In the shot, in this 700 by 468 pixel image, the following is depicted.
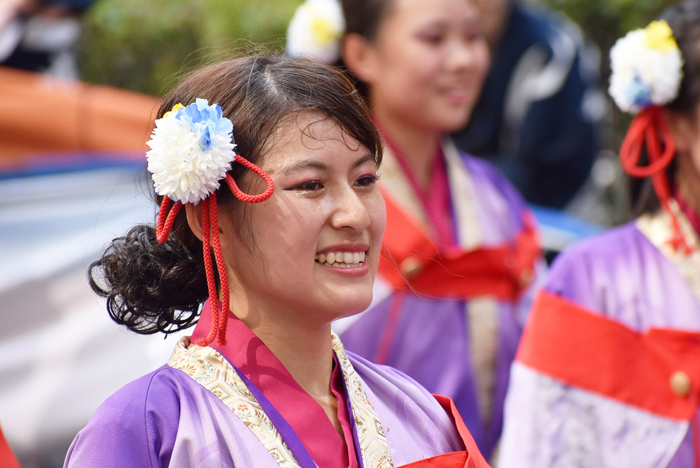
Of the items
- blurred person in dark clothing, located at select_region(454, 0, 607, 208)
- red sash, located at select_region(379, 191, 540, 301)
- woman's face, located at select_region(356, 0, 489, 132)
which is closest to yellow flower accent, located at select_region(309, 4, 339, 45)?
woman's face, located at select_region(356, 0, 489, 132)

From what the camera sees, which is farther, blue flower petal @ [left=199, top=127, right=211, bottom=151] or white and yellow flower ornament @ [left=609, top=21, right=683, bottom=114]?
white and yellow flower ornament @ [left=609, top=21, right=683, bottom=114]

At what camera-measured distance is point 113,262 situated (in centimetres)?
153

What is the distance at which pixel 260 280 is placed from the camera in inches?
56.5

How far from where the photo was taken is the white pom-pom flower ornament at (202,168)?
1.36 m

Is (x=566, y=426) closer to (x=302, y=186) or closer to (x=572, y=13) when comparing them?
(x=302, y=186)

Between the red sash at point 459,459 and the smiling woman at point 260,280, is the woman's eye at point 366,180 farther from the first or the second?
the red sash at point 459,459

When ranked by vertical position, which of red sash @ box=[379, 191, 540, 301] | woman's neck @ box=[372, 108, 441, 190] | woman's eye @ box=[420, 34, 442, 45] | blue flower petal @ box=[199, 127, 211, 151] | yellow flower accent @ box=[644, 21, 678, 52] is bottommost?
red sash @ box=[379, 191, 540, 301]

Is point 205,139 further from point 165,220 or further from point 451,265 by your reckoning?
point 451,265

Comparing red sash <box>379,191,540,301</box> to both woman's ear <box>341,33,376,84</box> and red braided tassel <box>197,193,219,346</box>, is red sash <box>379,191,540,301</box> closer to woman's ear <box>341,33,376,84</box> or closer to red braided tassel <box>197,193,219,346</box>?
woman's ear <box>341,33,376,84</box>

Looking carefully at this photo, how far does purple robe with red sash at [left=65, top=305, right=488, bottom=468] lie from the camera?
126 centimetres

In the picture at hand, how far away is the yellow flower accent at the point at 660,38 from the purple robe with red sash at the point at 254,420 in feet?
4.36

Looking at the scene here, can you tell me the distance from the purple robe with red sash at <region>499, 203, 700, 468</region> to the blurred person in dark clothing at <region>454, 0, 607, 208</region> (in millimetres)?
2564

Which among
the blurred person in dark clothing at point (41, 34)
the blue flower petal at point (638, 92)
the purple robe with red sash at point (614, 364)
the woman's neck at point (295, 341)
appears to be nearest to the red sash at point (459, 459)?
the woman's neck at point (295, 341)

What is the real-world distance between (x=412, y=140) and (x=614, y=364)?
3.37ft
